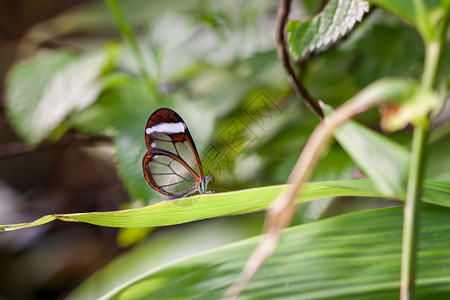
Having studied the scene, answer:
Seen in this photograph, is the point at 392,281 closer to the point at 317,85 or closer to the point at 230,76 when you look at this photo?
the point at 317,85

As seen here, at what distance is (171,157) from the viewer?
18.6 inches

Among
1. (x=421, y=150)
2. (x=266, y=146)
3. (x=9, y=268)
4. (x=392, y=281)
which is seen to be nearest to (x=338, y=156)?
(x=266, y=146)

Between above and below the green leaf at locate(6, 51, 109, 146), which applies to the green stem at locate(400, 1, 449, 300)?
below

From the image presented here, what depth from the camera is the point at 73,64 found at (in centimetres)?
78

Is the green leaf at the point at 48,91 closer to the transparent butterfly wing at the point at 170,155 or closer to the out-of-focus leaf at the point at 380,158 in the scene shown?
the transparent butterfly wing at the point at 170,155

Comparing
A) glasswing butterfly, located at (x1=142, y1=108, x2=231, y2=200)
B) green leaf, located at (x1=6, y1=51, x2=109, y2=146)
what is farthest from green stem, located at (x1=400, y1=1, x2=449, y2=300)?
green leaf, located at (x1=6, y1=51, x2=109, y2=146)

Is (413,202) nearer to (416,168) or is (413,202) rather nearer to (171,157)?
(416,168)

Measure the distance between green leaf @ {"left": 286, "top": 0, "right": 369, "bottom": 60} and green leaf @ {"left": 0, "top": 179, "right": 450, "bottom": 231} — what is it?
166mm

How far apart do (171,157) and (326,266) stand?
188mm

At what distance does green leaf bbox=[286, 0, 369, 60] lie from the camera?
18.0 inches

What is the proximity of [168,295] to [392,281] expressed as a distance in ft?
0.56

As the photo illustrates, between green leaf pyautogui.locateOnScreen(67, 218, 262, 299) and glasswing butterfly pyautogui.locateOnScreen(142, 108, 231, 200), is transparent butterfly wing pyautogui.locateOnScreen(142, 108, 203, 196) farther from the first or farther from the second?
green leaf pyautogui.locateOnScreen(67, 218, 262, 299)

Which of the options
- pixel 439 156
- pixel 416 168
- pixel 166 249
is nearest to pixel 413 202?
pixel 416 168

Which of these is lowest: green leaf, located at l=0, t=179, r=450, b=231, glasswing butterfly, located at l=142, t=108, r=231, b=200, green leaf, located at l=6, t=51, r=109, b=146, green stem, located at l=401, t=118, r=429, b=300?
green stem, located at l=401, t=118, r=429, b=300
